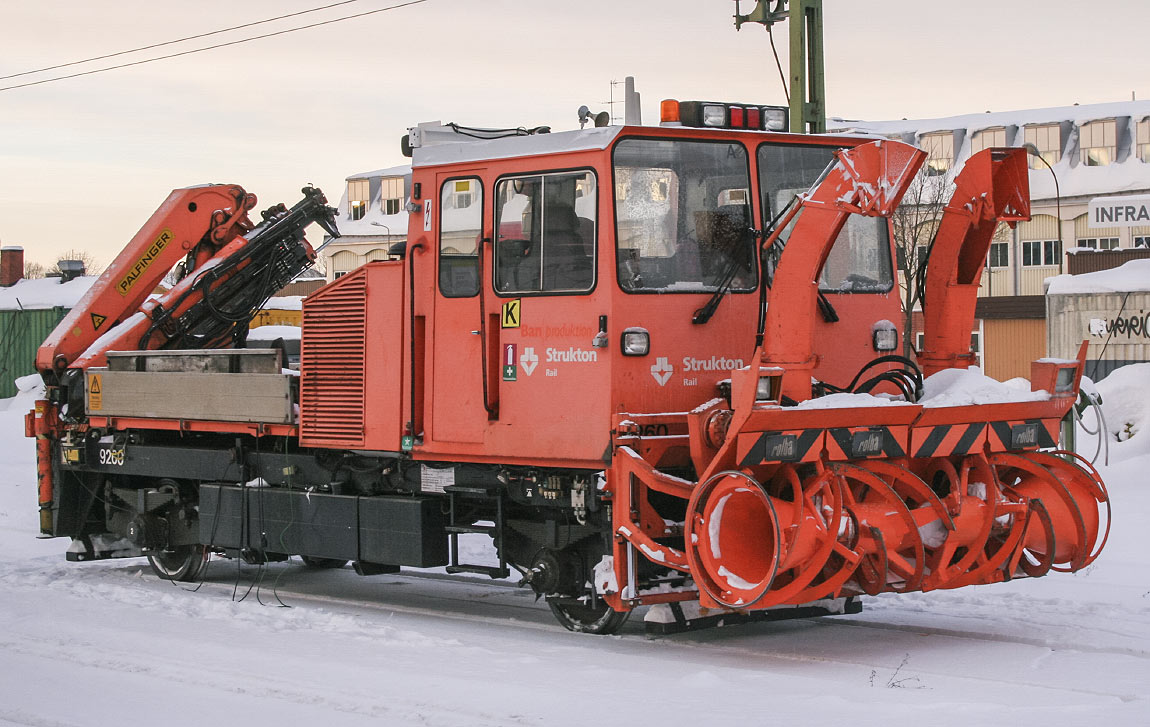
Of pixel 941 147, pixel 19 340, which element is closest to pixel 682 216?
pixel 19 340

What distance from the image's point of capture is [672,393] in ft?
27.5

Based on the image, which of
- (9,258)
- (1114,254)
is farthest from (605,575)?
(9,258)

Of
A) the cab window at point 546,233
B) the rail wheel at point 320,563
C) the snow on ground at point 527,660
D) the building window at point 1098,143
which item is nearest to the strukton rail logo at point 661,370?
the cab window at point 546,233

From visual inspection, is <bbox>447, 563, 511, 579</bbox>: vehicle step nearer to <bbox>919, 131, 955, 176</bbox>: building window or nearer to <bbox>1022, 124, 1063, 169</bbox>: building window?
<bbox>919, 131, 955, 176</bbox>: building window

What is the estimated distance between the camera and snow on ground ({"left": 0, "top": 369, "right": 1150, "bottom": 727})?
6727 mm

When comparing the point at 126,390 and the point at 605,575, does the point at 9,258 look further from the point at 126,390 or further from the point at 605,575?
the point at 605,575

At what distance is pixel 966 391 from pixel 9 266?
3816 centimetres

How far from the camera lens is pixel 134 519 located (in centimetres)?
1193

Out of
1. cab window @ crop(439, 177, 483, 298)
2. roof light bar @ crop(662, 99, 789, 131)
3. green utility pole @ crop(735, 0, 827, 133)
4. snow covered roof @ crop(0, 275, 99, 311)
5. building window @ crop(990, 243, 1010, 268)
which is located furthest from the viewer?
building window @ crop(990, 243, 1010, 268)

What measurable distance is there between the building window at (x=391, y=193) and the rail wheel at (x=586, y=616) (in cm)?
4631

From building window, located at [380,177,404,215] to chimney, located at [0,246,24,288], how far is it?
16.1 meters

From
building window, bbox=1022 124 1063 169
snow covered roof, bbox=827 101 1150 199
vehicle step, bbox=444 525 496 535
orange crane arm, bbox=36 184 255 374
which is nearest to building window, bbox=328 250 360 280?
snow covered roof, bbox=827 101 1150 199

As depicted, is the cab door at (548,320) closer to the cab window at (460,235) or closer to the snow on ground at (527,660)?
the cab window at (460,235)

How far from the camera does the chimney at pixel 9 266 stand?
136 feet
